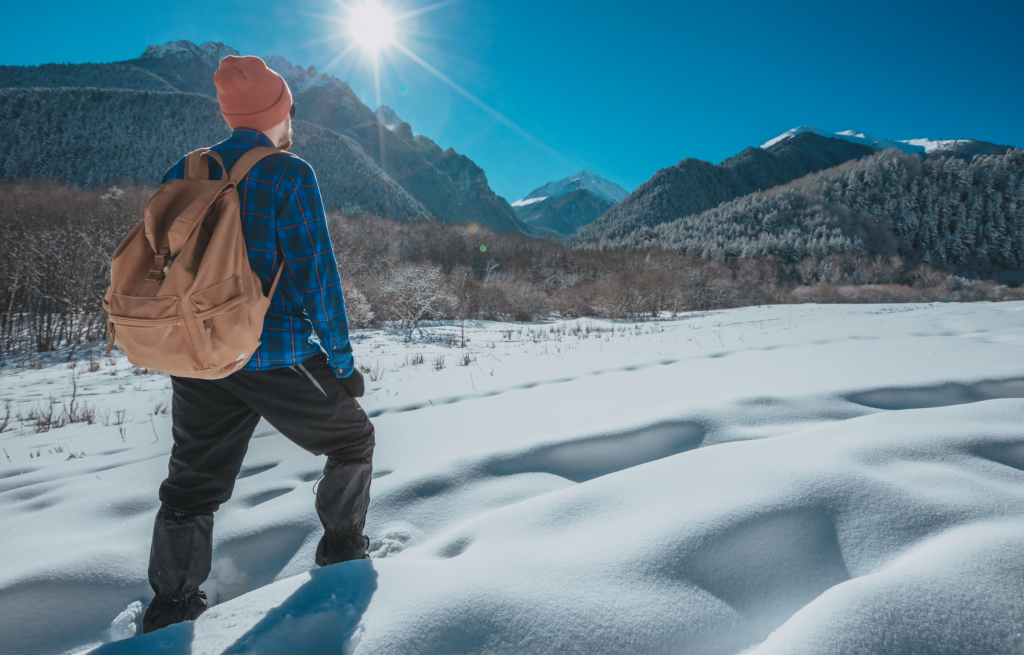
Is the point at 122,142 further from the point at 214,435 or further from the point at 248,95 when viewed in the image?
the point at 214,435

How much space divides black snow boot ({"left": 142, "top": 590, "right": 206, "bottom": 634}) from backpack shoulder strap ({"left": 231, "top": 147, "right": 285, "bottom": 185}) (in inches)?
53.6

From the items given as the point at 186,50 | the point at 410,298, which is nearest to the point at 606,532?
the point at 410,298

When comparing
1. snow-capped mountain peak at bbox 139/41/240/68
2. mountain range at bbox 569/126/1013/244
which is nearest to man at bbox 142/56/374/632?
mountain range at bbox 569/126/1013/244

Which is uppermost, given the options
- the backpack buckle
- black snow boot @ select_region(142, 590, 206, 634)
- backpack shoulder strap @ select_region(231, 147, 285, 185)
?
backpack shoulder strap @ select_region(231, 147, 285, 185)

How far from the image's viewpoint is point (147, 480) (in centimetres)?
236

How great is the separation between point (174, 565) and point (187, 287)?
37.0 inches

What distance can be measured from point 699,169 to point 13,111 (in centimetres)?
12085

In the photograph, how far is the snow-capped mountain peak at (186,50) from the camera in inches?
4884

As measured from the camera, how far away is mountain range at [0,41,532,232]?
1986 inches

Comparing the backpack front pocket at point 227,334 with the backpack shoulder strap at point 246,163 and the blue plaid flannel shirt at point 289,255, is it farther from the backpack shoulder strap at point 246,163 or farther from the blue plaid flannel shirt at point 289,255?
the backpack shoulder strap at point 246,163

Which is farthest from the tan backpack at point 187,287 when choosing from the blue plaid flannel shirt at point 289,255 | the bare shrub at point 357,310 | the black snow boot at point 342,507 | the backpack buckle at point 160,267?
the bare shrub at point 357,310

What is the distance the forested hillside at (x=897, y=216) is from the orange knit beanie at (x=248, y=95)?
4502 cm

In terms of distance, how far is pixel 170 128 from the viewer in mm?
59031

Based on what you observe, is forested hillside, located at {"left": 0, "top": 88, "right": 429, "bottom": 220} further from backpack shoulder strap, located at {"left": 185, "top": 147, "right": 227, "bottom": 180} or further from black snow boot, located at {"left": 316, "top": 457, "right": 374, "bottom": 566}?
black snow boot, located at {"left": 316, "top": 457, "right": 374, "bottom": 566}
